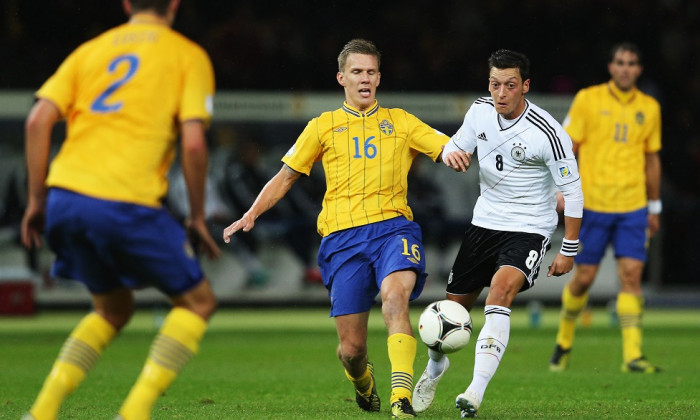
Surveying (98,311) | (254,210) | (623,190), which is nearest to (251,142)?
(623,190)

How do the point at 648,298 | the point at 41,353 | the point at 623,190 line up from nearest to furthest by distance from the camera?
1. the point at 623,190
2. the point at 41,353
3. the point at 648,298

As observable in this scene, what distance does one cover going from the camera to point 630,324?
35.0 feet

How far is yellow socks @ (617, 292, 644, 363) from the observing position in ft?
34.6

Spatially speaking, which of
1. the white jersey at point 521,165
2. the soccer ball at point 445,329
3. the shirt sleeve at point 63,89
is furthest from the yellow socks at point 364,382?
the shirt sleeve at point 63,89

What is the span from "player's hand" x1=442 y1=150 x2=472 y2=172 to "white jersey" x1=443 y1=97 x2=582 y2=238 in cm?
12

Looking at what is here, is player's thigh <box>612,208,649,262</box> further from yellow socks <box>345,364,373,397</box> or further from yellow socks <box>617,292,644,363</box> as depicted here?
yellow socks <box>345,364,373,397</box>

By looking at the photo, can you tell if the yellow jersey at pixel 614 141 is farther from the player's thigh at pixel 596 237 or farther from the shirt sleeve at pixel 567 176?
the shirt sleeve at pixel 567 176

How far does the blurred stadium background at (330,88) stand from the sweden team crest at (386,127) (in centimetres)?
1177

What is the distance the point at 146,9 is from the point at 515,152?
3.05 meters

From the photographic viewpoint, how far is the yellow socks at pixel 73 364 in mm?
5367

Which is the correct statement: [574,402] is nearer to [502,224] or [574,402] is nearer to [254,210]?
[502,224]

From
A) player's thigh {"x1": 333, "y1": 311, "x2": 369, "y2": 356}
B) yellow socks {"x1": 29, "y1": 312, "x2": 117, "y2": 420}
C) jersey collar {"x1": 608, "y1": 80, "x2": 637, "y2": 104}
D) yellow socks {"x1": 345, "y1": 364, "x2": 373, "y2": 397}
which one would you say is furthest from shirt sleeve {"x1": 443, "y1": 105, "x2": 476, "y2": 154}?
jersey collar {"x1": 608, "y1": 80, "x2": 637, "y2": 104}

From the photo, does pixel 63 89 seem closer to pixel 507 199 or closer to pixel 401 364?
pixel 401 364

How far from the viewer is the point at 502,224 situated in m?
7.77
